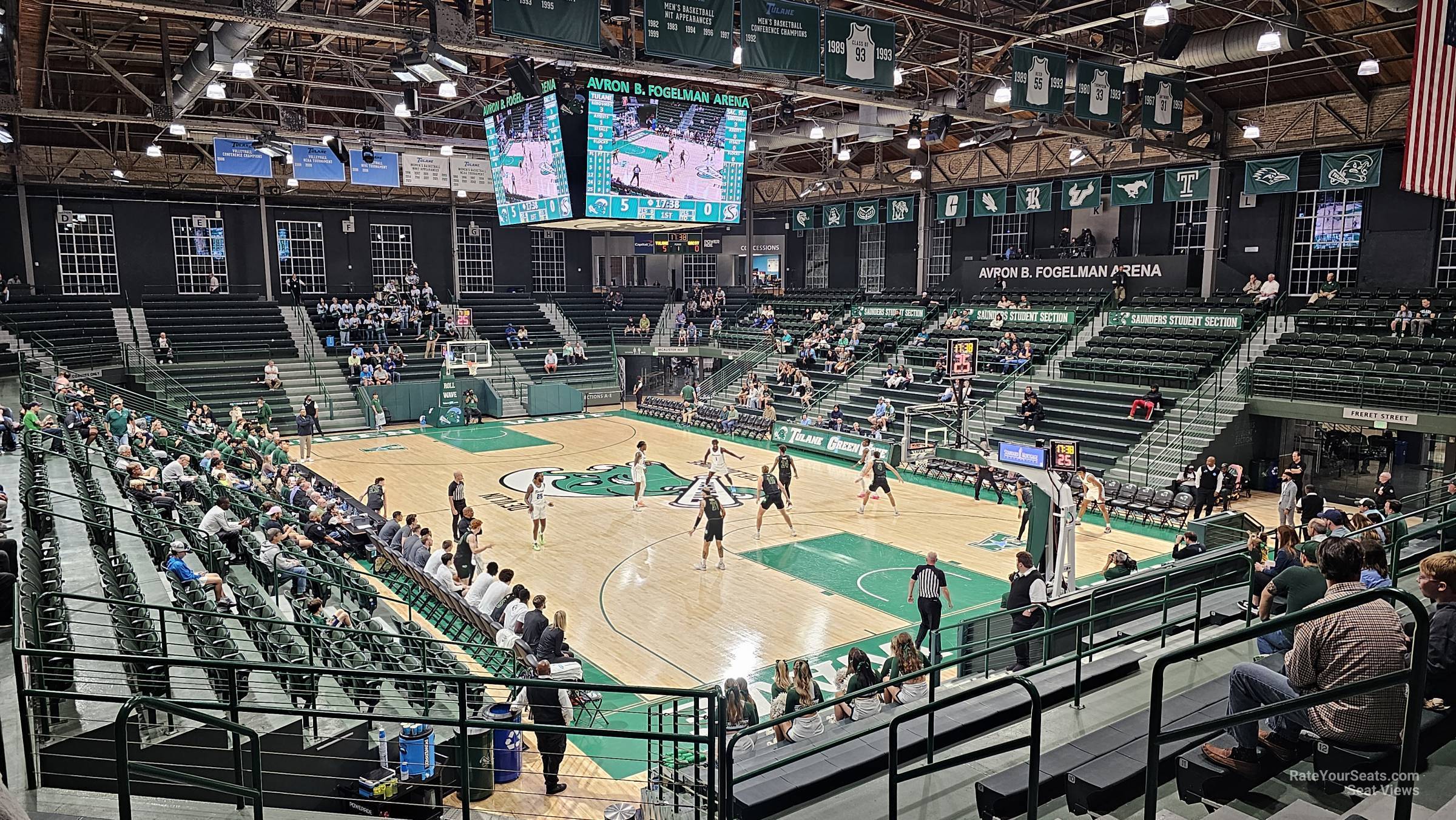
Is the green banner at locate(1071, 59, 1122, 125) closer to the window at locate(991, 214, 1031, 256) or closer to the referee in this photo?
the referee

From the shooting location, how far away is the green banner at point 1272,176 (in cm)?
2395

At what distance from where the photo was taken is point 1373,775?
399 cm

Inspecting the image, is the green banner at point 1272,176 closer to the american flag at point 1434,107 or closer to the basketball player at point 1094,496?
the basketball player at point 1094,496

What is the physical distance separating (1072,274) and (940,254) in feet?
23.9

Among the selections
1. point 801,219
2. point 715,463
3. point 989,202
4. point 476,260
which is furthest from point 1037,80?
point 476,260

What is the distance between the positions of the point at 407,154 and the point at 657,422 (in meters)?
12.3

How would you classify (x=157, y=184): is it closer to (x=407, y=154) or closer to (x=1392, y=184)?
(x=407, y=154)

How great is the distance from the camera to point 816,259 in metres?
41.9

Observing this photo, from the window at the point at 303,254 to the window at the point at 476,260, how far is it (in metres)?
5.63

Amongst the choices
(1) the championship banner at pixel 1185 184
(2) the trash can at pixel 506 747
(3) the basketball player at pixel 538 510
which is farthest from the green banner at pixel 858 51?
(1) the championship banner at pixel 1185 184

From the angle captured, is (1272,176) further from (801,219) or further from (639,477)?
(639,477)

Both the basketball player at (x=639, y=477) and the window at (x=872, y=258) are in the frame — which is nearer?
the basketball player at (x=639, y=477)

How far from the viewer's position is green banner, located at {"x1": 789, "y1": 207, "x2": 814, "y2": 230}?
125 ft

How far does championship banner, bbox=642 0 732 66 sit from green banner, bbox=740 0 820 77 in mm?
325
